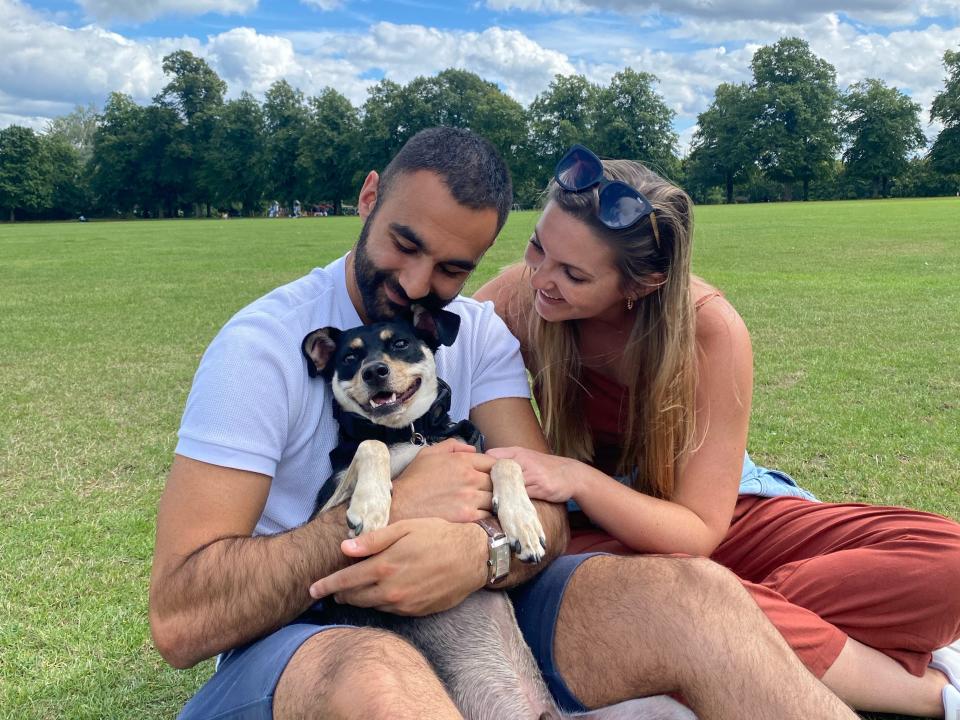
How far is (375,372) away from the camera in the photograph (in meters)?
3.22

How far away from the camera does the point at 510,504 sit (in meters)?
2.96

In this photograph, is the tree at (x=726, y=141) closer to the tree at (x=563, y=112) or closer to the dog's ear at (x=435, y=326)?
the tree at (x=563, y=112)

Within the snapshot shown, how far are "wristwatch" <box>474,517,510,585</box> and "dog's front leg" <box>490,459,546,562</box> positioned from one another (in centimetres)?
6

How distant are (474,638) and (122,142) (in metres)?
96.9

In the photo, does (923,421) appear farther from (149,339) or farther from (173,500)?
(149,339)

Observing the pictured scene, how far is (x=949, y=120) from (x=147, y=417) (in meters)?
97.1

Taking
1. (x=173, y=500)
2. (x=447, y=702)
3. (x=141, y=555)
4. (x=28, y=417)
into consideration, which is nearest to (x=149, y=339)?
(x=28, y=417)

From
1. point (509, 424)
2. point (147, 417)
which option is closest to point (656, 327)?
point (509, 424)

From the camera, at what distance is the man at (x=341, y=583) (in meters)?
2.31

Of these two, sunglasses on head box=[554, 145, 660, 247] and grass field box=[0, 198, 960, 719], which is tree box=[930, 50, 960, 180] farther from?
sunglasses on head box=[554, 145, 660, 247]

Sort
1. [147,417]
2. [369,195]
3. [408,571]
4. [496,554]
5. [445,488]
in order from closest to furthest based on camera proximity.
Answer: [408,571], [496,554], [445,488], [369,195], [147,417]

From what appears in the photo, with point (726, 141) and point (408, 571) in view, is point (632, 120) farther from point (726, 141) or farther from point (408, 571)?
point (408, 571)

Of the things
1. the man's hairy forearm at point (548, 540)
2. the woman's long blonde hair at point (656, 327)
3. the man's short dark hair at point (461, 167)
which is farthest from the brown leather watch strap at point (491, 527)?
the man's short dark hair at point (461, 167)

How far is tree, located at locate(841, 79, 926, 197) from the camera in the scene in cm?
8500
